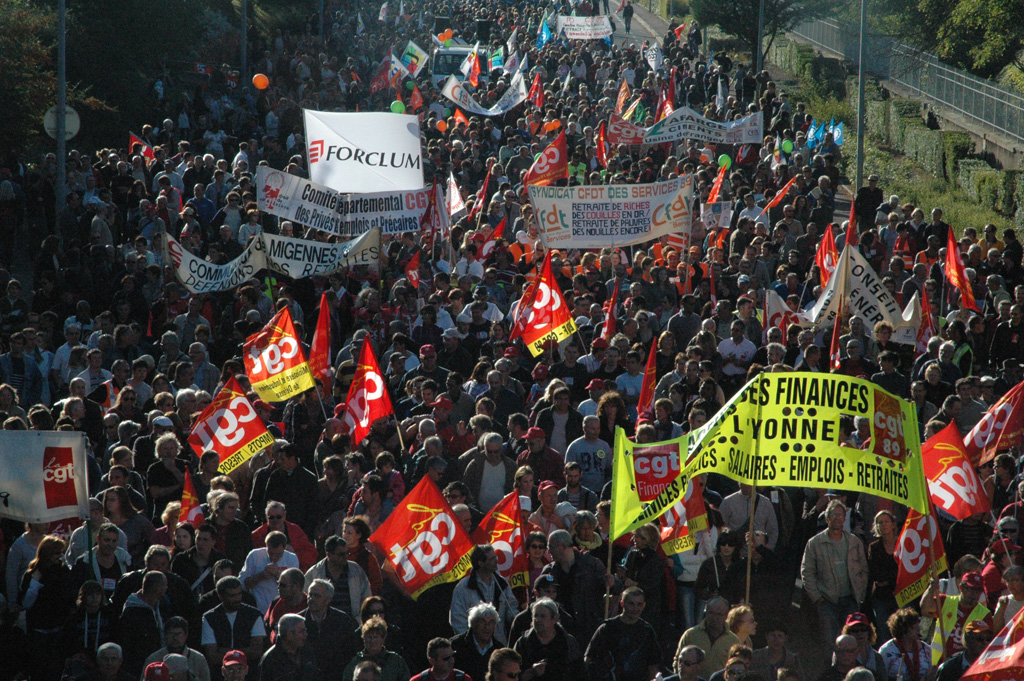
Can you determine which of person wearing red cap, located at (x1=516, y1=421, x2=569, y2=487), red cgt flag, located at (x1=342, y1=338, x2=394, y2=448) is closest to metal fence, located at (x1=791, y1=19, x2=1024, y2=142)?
red cgt flag, located at (x1=342, y1=338, x2=394, y2=448)

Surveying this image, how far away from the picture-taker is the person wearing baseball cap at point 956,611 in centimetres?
888

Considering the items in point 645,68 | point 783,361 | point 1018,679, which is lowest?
point 645,68

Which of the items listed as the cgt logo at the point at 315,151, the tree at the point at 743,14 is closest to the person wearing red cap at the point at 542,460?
the cgt logo at the point at 315,151

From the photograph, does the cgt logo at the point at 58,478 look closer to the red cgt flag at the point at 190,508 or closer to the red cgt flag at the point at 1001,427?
the red cgt flag at the point at 190,508

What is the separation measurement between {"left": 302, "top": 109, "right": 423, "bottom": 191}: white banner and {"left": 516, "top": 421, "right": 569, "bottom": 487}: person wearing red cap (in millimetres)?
8019

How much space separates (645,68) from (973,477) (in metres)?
29.6

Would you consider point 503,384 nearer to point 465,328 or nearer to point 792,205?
point 465,328

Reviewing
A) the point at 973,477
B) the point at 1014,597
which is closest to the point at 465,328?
the point at 973,477

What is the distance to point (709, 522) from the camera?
10.6 metres

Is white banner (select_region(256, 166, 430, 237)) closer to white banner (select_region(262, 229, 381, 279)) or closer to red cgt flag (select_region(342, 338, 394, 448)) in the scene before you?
white banner (select_region(262, 229, 381, 279))

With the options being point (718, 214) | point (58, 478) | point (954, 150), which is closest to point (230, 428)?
point (58, 478)

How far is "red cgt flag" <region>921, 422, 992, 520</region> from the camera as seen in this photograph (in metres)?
10.4

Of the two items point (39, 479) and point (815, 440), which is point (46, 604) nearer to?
point (39, 479)

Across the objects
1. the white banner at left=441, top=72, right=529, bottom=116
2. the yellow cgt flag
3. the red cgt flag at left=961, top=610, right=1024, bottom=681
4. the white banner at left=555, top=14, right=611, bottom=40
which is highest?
the yellow cgt flag
